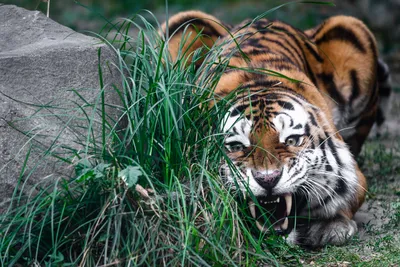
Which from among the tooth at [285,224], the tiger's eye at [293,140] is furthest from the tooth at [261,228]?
the tiger's eye at [293,140]

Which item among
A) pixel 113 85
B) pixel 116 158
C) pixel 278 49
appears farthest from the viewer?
pixel 278 49

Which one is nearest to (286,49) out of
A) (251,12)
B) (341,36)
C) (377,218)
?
(341,36)

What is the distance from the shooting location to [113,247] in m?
3.17

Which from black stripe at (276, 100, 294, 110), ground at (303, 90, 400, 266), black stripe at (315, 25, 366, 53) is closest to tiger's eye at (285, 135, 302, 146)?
black stripe at (276, 100, 294, 110)

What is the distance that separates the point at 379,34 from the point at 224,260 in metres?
6.82

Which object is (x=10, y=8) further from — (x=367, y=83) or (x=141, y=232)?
(x=367, y=83)

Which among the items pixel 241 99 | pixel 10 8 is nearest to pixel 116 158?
pixel 241 99

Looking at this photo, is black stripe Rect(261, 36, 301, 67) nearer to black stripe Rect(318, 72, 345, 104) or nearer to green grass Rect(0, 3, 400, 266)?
black stripe Rect(318, 72, 345, 104)

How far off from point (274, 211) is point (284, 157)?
1.09 ft

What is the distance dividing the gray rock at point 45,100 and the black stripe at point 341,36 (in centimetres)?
254

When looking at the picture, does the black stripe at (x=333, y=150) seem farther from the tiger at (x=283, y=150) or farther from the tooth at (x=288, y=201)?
the tooth at (x=288, y=201)

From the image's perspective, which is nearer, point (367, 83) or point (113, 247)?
point (113, 247)

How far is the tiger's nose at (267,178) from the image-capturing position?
3.70 meters

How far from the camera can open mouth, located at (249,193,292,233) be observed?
3.79 meters
